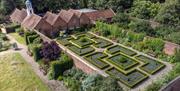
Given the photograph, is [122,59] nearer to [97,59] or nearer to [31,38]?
[97,59]

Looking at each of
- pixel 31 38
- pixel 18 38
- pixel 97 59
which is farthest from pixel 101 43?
pixel 18 38

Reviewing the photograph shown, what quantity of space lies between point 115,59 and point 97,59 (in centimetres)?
299

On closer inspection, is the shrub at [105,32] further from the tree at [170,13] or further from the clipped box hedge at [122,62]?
the clipped box hedge at [122,62]

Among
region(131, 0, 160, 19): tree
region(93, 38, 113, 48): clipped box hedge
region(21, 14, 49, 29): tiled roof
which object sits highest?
region(131, 0, 160, 19): tree

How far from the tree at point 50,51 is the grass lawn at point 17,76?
330 cm

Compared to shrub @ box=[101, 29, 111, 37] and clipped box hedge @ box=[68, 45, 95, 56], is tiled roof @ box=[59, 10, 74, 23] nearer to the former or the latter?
shrub @ box=[101, 29, 111, 37]

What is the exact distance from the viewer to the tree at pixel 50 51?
34531mm

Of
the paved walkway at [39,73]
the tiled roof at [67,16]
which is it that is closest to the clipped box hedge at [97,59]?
the paved walkway at [39,73]

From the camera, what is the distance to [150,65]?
3347 cm

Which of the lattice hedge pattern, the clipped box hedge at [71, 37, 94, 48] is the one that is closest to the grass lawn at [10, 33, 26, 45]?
the clipped box hedge at [71, 37, 94, 48]

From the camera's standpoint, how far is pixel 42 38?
136ft

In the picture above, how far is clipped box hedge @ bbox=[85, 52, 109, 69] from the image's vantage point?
33.5m

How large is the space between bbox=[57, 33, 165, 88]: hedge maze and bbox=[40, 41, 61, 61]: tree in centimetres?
472

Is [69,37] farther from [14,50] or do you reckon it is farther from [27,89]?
[27,89]
